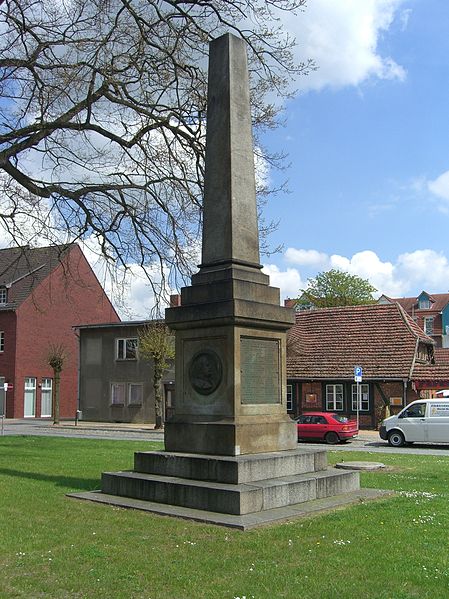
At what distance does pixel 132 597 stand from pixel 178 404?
5130 mm

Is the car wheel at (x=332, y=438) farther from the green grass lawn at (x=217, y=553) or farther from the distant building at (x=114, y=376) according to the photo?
the green grass lawn at (x=217, y=553)

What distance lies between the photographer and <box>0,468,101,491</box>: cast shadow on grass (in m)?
11.3

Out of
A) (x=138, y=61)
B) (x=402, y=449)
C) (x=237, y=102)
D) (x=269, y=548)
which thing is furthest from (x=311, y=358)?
(x=269, y=548)

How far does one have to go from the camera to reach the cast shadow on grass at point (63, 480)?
444 inches

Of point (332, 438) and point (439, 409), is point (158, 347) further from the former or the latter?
point (439, 409)

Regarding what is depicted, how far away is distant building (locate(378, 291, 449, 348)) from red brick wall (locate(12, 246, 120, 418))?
38.2 m

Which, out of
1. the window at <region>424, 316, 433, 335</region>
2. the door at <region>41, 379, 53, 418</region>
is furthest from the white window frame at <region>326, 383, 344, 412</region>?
the window at <region>424, 316, 433, 335</region>

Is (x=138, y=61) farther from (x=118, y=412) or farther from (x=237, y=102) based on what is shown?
(x=118, y=412)

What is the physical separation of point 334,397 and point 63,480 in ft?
88.6

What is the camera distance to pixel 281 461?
32.0ft

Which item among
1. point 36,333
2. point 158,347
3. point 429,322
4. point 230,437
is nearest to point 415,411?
point 158,347

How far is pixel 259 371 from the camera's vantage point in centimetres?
1034

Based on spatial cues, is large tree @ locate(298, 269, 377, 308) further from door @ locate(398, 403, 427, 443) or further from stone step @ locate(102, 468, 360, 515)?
stone step @ locate(102, 468, 360, 515)

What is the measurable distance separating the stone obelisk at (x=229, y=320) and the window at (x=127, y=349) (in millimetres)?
34980
